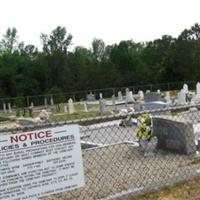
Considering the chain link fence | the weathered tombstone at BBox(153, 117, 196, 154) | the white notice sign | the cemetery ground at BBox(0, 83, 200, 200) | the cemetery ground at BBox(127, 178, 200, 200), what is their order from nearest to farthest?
the white notice sign < the cemetery ground at BBox(127, 178, 200, 200) < the cemetery ground at BBox(0, 83, 200, 200) < the chain link fence < the weathered tombstone at BBox(153, 117, 196, 154)

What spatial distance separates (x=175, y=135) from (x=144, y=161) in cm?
108

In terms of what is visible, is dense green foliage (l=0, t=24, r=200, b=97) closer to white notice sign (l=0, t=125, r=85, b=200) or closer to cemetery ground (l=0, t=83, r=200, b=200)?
cemetery ground (l=0, t=83, r=200, b=200)

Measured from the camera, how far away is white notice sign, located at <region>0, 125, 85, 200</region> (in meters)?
4.86

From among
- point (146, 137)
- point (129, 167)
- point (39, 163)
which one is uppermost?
point (39, 163)

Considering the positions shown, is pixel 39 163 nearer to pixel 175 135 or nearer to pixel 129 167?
pixel 129 167

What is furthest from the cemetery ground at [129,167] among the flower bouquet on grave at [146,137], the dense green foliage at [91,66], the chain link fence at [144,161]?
the dense green foliage at [91,66]

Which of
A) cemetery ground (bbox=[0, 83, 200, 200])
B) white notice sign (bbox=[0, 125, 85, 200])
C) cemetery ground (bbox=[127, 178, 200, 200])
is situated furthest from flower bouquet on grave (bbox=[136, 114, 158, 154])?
white notice sign (bbox=[0, 125, 85, 200])

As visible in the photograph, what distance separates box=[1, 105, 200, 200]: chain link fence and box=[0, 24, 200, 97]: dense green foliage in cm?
5248

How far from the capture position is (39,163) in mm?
5008

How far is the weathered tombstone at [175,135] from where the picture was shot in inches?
374

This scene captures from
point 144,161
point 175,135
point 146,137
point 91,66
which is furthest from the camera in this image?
point 91,66

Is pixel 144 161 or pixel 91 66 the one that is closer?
pixel 144 161

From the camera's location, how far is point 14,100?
47906 mm

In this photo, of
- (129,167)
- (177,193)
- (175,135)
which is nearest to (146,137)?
(175,135)
